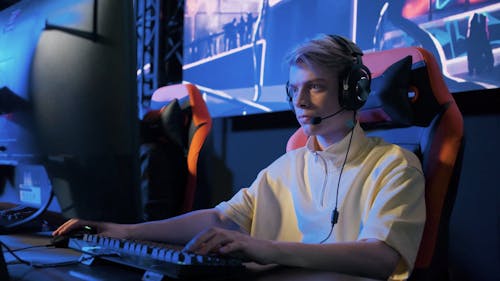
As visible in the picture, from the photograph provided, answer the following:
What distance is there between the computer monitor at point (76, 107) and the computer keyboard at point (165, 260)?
0.18 ft

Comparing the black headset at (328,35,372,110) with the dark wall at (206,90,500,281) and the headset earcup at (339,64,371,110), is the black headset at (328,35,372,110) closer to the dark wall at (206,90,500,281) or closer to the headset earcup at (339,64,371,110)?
the headset earcup at (339,64,371,110)

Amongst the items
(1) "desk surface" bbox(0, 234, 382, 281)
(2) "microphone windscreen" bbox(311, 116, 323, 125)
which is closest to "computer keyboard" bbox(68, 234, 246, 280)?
(1) "desk surface" bbox(0, 234, 382, 281)

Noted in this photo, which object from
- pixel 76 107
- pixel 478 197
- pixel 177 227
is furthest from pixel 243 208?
pixel 478 197

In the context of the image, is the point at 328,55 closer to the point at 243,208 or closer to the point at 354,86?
the point at 354,86

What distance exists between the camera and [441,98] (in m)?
1.00

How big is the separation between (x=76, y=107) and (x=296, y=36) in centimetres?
155

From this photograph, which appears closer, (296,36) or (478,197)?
(478,197)

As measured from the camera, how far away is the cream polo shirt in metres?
0.85

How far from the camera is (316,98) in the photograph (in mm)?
1013

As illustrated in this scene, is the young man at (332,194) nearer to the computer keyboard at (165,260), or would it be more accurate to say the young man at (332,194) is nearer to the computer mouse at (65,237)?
the computer mouse at (65,237)

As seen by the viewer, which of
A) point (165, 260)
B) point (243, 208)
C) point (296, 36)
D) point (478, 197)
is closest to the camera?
point (165, 260)

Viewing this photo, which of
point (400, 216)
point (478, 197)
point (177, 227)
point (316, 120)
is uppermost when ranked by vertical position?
point (316, 120)

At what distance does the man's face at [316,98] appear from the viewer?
101 cm

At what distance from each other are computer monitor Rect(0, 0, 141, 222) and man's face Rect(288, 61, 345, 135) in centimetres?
43
